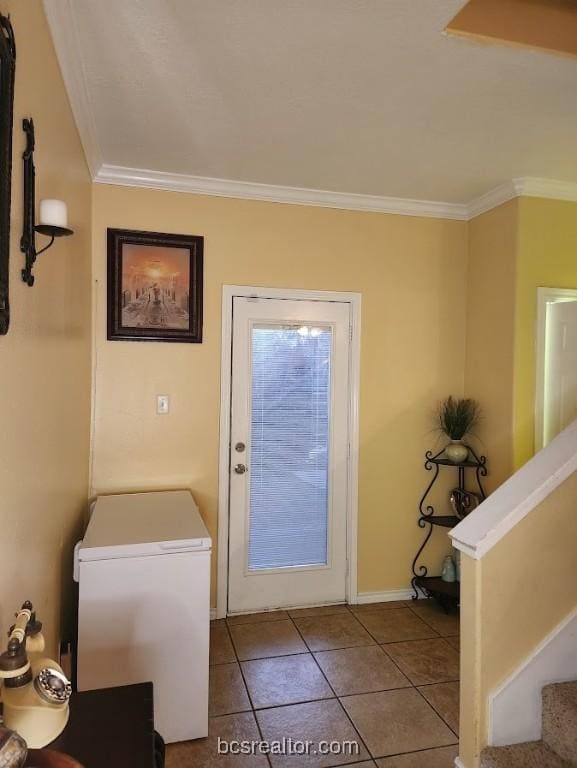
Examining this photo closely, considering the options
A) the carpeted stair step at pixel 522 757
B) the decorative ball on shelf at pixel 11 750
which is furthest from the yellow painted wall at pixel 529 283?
the decorative ball on shelf at pixel 11 750

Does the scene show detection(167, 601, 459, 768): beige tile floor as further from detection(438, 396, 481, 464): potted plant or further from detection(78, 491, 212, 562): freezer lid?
detection(438, 396, 481, 464): potted plant

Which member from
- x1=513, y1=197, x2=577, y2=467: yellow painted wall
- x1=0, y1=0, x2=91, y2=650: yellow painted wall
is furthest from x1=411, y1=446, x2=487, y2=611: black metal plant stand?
x1=0, y1=0, x2=91, y2=650: yellow painted wall

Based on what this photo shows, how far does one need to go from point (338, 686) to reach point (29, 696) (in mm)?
1907

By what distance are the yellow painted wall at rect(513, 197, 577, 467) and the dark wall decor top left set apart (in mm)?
2646

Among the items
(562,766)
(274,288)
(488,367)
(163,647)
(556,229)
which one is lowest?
(562,766)

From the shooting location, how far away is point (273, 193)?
118 inches

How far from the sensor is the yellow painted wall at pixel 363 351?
2809mm

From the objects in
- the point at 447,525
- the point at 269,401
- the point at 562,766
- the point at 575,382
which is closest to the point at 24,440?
the point at 269,401

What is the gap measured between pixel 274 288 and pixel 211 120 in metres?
1.04

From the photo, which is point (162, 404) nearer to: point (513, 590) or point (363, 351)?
point (363, 351)

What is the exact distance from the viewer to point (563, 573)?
72.3 inches

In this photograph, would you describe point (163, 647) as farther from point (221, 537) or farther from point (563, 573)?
point (563, 573)

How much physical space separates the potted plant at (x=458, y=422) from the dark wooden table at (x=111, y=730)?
2.34 metres

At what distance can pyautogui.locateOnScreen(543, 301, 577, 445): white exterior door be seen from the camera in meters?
2.88
